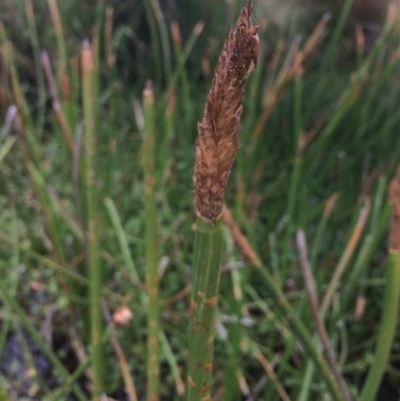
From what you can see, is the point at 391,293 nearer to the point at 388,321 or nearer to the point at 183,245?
the point at 388,321

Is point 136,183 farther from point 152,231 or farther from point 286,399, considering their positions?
point 152,231

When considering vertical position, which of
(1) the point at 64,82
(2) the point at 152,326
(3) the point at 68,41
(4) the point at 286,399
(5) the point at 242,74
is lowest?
(4) the point at 286,399

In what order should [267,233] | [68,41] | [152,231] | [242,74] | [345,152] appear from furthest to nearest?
[68,41], [345,152], [267,233], [152,231], [242,74]

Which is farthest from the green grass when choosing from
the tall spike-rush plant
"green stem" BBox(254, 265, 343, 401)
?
the tall spike-rush plant

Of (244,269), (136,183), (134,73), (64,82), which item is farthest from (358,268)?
(134,73)

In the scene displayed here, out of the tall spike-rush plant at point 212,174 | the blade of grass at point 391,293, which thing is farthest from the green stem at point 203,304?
the blade of grass at point 391,293

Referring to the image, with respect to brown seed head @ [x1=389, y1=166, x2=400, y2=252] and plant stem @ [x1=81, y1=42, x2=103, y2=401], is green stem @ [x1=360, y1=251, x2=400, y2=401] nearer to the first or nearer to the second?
brown seed head @ [x1=389, y1=166, x2=400, y2=252]

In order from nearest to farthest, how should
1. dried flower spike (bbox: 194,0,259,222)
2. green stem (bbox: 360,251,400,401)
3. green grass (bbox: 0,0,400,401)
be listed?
dried flower spike (bbox: 194,0,259,222) → green stem (bbox: 360,251,400,401) → green grass (bbox: 0,0,400,401)
